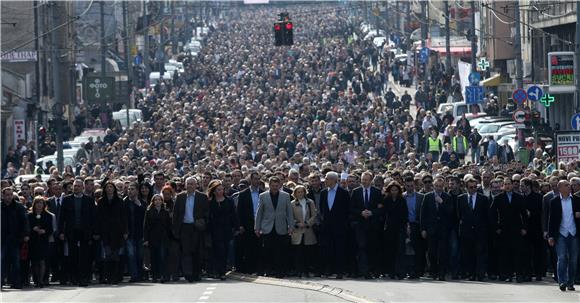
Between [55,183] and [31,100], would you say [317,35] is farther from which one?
[55,183]

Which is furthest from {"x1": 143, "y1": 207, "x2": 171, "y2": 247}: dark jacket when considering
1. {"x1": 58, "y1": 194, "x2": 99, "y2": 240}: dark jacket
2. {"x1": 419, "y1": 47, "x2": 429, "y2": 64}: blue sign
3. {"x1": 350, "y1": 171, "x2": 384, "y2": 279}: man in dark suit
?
{"x1": 419, "y1": 47, "x2": 429, "y2": 64}: blue sign

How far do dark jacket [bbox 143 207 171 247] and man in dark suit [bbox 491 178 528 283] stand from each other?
15.5 feet

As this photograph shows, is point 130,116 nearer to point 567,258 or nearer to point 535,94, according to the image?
point 535,94

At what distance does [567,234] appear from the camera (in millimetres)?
25078

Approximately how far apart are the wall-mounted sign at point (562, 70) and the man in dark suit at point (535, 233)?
25068mm

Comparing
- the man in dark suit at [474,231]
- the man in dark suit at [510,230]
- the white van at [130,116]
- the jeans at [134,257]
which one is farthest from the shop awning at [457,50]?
the jeans at [134,257]

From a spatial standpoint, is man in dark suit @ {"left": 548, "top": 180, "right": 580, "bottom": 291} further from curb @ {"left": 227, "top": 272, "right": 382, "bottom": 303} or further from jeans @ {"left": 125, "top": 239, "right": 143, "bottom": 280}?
jeans @ {"left": 125, "top": 239, "right": 143, "bottom": 280}

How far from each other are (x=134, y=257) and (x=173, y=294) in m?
2.79

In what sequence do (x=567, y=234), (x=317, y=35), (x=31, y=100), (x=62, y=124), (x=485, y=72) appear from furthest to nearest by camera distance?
(x=317, y=35) → (x=485, y=72) → (x=31, y=100) → (x=62, y=124) → (x=567, y=234)

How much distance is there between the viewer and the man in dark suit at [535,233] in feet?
88.7

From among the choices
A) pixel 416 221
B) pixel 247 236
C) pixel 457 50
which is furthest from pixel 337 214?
pixel 457 50

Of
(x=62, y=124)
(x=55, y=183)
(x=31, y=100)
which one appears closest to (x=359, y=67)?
(x=31, y=100)

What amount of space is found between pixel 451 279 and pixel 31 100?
4601cm

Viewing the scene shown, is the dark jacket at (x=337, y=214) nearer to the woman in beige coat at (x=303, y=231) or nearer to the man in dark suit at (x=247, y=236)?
the woman in beige coat at (x=303, y=231)
